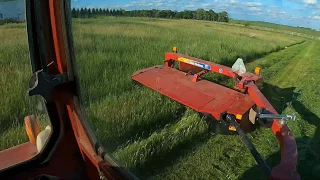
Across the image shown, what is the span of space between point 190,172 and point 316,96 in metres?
2.56

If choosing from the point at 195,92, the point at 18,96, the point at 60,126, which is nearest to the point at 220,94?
the point at 195,92

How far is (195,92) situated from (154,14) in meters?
1.81

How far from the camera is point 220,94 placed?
10.6 feet

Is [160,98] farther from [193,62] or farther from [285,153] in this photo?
[285,153]

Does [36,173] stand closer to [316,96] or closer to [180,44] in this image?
[180,44]

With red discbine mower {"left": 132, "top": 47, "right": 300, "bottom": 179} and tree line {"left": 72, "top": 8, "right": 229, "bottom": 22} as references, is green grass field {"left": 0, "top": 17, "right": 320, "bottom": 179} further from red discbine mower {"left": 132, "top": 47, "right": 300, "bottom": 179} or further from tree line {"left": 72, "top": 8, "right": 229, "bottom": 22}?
red discbine mower {"left": 132, "top": 47, "right": 300, "bottom": 179}

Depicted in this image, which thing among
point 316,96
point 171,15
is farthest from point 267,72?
point 171,15

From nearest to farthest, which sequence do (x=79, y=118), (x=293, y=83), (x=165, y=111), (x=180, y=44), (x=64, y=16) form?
(x=64, y=16) → (x=79, y=118) → (x=180, y=44) → (x=165, y=111) → (x=293, y=83)

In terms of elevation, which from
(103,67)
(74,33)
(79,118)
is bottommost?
(79,118)

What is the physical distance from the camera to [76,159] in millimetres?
1436

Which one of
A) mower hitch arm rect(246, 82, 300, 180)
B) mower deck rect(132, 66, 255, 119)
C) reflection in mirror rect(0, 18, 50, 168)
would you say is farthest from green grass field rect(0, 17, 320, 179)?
mower hitch arm rect(246, 82, 300, 180)

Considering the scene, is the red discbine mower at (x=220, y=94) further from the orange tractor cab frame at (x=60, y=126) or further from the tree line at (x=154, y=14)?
the tree line at (x=154, y=14)

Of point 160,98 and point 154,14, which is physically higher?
point 154,14

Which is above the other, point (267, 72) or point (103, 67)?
point (103, 67)
